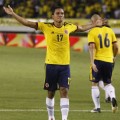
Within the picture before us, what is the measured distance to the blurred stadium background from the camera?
13.7 metres

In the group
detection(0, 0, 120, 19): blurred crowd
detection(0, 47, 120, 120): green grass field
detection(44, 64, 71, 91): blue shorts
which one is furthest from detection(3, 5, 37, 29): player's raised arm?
detection(0, 0, 120, 19): blurred crowd

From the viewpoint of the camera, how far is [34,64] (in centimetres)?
2562

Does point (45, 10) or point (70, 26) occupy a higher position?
point (45, 10)

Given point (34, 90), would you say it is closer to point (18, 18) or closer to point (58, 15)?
point (58, 15)

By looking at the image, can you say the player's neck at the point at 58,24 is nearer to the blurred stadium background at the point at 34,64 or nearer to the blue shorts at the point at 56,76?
the blue shorts at the point at 56,76

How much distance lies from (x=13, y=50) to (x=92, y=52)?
20.2 metres

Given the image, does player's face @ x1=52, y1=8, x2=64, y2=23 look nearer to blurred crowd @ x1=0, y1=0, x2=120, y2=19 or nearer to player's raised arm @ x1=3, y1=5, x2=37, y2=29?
player's raised arm @ x1=3, y1=5, x2=37, y2=29

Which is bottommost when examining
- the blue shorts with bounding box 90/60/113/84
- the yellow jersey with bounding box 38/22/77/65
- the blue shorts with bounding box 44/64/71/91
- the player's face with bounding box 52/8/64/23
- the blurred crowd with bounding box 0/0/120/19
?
the blue shorts with bounding box 44/64/71/91

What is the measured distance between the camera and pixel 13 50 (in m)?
32.8

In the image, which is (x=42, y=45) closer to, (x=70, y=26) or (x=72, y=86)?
(x=72, y=86)

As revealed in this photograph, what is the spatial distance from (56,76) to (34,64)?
46.4 ft

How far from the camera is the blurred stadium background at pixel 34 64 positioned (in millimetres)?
13712

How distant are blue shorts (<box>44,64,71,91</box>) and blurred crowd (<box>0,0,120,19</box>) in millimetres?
24272

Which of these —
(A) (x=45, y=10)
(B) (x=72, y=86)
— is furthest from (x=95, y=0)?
(B) (x=72, y=86)
